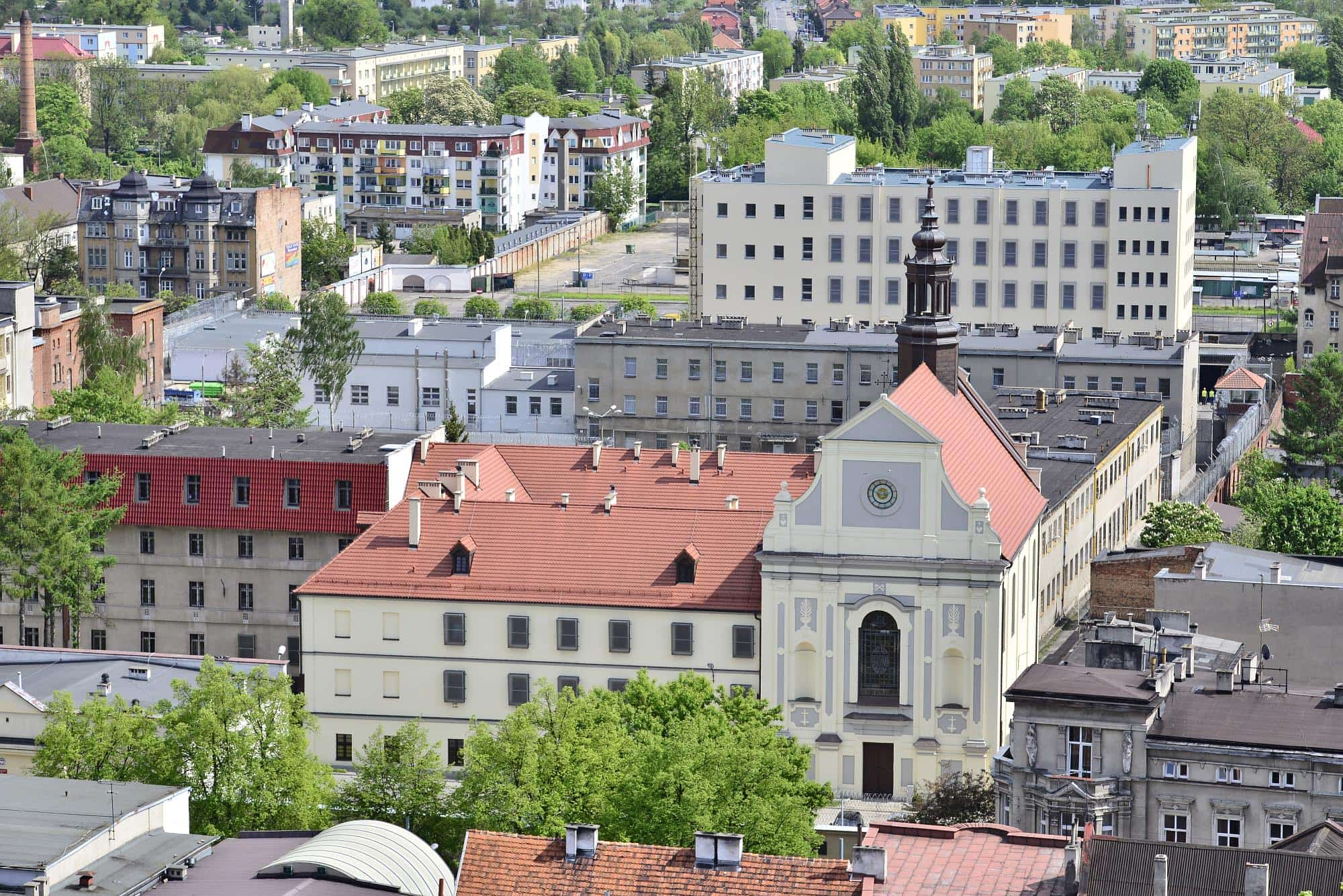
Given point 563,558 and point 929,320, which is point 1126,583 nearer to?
point 929,320

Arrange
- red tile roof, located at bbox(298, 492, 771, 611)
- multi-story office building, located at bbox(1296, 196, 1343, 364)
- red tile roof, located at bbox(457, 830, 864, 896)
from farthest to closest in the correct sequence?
1. multi-story office building, located at bbox(1296, 196, 1343, 364)
2. red tile roof, located at bbox(298, 492, 771, 611)
3. red tile roof, located at bbox(457, 830, 864, 896)

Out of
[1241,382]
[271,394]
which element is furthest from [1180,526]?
[271,394]

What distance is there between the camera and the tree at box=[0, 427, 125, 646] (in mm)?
96688

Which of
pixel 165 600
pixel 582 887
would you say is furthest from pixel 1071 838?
pixel 165 600

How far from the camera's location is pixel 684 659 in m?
89.6

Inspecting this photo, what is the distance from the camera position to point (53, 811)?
62.6m

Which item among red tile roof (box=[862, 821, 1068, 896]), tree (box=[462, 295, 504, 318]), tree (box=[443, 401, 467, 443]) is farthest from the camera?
tree (box=[462, 295, 504, 318])

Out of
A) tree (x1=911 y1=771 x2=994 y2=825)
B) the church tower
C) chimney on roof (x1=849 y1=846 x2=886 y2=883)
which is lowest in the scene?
tree (x1=911 y1=771 x2=994 y2=825)

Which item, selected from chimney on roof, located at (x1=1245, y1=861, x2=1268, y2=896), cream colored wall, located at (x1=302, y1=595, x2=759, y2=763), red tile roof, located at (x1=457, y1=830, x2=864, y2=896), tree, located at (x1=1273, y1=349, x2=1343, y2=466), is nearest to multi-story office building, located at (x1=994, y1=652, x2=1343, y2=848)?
chimney on roof, located at (x1=1245, y1=861, x2=1268, y2=896)

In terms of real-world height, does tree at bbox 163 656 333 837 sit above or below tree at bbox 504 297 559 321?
above

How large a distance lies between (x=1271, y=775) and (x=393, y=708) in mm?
31897

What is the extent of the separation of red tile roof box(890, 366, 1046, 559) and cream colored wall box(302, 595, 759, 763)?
883 cm

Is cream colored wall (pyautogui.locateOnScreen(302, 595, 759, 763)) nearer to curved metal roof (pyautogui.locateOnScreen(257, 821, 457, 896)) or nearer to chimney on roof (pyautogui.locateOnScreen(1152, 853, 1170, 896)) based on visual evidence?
curved metal roof (pyautogui.locateOnScreen(257, 821, 457, 896))

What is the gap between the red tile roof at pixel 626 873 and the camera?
5897 cm
